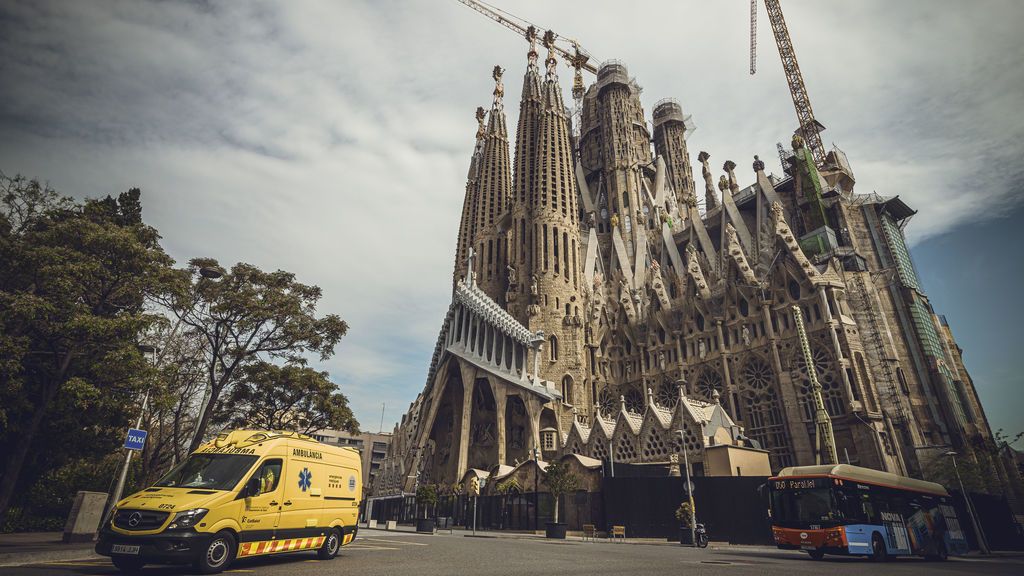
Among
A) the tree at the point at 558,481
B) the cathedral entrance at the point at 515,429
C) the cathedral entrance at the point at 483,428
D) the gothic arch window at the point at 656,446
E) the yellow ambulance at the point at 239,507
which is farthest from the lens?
the cathedral entrance at the point at 483,428

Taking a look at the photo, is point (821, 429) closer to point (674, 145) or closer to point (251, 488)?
point (251, 488)

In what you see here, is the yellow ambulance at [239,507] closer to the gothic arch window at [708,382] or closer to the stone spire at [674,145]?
the gothic arch window at [708,382]

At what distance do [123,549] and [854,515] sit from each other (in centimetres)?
1502

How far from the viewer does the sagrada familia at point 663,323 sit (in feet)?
105

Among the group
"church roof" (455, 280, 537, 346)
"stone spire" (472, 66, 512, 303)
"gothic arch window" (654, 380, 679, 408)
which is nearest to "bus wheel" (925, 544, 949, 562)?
"gothic arch window" (654, 380, 679, 408)

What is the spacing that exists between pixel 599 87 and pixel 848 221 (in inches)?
1545

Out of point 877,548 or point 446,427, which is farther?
point 446,427

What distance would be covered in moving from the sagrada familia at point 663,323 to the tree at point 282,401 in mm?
13266

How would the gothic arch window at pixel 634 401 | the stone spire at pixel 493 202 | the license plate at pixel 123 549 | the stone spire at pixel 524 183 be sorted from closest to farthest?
the license plate at pixel 123 549, the gothic arch window at pixel 634 401, the stone spire at pixel 524 183, the stone spire at pixel 493 202

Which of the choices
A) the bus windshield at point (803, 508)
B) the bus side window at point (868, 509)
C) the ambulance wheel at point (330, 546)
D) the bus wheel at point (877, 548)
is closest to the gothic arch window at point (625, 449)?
the bus windshield at point (803, 508)

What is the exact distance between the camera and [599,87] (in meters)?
68.9

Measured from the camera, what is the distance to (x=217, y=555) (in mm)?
7328

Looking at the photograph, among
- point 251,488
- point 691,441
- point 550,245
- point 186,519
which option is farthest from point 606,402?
point 186,519

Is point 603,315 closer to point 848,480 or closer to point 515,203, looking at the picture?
point 515,203
